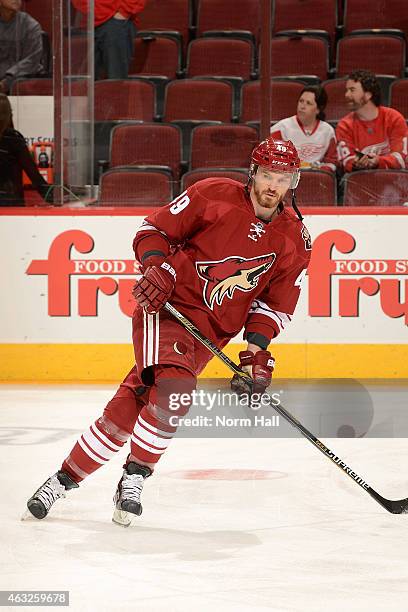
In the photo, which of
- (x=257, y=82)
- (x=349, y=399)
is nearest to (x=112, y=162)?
(x=257, y=82)

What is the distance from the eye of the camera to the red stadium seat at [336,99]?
570cm

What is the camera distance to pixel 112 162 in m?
5.72

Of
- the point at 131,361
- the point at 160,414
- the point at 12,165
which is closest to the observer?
the point at 160,414

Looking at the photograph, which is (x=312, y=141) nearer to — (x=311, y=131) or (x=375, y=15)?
(x=311, y=131)

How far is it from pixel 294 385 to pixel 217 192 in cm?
235

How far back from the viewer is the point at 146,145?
5734 millimetres

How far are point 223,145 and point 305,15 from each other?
0.78 m

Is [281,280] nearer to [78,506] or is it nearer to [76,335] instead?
[78,506]

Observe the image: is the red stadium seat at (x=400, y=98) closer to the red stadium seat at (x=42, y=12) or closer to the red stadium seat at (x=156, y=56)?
the red stadium seat at (x=156, y=56)

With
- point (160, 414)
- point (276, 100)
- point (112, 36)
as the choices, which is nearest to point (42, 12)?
point (112, 36)

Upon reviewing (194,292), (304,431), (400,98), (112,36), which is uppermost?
(112,36)

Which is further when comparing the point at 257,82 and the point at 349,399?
the point at 257,82

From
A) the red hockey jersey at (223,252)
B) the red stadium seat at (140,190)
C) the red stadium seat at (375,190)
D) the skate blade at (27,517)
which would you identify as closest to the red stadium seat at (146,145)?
the red stadium seat at (140,190)

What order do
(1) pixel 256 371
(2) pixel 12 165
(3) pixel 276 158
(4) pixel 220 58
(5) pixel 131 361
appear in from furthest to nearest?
1. (4) pixel 220 58
2. (2) pixel 12 165
3. (5) pixel 131 361
4. (1) pixel 256 371
5. (3) pixel 276 158
